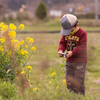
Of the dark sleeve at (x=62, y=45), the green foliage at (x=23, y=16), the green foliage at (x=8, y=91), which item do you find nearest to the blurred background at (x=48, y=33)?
the green foliage at (x=23, y=16)

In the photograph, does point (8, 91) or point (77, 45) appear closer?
point (8, 91)

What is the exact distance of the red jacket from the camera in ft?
8.96

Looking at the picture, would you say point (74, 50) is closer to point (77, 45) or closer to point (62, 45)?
point (77, 45)

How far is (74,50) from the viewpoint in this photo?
2.72 m

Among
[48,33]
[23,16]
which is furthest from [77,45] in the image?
[23,16]

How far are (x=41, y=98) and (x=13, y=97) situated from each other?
359mm

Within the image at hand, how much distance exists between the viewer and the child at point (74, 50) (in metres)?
2.69

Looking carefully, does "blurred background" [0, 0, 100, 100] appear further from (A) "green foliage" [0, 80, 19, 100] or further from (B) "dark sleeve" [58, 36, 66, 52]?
(B) "dark sleeve" [58, 36, 66, 52]

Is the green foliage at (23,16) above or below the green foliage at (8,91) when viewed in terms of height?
above

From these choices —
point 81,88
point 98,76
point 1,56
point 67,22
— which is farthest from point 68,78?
point 98,76

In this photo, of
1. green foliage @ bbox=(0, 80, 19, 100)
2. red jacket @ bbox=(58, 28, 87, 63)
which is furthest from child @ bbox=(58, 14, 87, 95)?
green foliage @ bbox=(0, 80, 19, 100)

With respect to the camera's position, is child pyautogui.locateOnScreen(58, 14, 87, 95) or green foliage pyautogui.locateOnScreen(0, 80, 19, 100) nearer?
green foliage pyautogui.locateOnScreen(0, 80, 19, 100)

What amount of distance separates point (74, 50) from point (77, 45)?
0.12m

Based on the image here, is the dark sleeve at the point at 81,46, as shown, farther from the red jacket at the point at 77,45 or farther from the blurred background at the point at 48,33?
the blurred background at the point at 48,33
